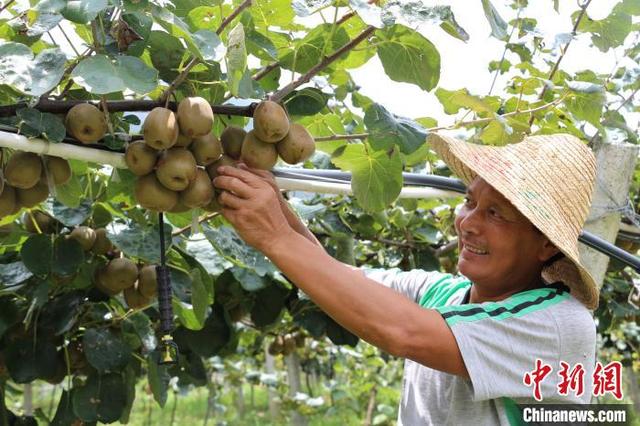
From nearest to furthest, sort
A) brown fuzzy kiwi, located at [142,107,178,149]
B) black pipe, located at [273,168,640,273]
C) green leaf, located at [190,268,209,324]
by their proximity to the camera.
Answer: brown fuzzy kiwi, located at [142,107,178,149], black pipe, located at [273,168,640,273], green leaf, located at [190,268,209,324]

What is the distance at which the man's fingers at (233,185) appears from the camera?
1511mm

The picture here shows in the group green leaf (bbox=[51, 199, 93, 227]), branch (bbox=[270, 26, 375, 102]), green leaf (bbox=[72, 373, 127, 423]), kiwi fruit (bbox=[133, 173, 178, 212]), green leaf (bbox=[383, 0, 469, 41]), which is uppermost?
green leaf (bbox=[383, 0, 469, 41])

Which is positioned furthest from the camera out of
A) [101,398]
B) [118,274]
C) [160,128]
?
[101,398]

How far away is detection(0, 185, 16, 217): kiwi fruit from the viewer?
5.16 ft

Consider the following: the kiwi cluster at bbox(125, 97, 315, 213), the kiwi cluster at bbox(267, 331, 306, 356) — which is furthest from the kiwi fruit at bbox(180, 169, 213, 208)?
the kiwi cluster at bbox(267, 331, 306, 356)

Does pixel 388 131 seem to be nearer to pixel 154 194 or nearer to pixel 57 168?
pixel 154 194

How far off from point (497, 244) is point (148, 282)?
3.39 feet

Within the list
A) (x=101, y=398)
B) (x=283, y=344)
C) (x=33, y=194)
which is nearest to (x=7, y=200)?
(x=33, y=194)

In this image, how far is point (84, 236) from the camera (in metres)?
2.38

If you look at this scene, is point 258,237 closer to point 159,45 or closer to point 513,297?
point 159,45

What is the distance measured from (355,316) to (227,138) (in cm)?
40

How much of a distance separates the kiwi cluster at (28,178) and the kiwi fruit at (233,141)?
0.29 m

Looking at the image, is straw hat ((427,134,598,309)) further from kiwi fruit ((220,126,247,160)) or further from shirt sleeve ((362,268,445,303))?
kiwi fruit ((220,126,247,160))

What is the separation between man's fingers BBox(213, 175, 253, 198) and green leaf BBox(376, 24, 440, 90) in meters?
0.39
